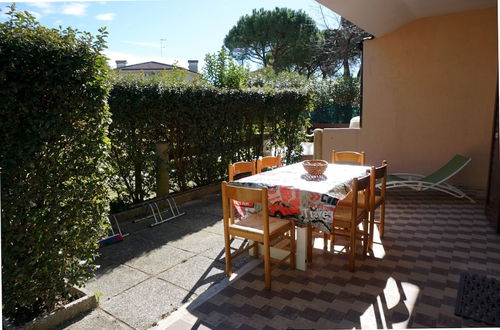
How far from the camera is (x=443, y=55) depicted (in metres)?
6.65

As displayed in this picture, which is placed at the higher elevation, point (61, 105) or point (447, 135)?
point (61, 105)

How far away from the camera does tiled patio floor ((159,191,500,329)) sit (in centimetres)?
266

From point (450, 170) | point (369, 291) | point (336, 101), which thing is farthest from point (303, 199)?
point (336, 101)

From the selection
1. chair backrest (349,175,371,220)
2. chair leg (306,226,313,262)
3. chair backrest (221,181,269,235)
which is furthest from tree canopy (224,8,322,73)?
chair backrest (221,181,269,235)

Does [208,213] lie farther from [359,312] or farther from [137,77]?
[359,312]

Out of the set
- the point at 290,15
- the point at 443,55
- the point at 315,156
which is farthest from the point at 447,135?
the point at 290,15

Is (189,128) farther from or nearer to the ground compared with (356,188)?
farther from the ground

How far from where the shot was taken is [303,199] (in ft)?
10.5

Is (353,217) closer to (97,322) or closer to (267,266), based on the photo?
(267,266)

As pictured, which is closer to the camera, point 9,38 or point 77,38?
point 9,38

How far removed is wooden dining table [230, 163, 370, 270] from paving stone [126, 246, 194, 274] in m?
0.86

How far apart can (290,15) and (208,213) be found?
21147mm

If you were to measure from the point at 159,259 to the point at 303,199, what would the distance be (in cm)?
173

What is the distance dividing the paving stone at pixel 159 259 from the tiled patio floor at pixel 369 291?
2.61ft
